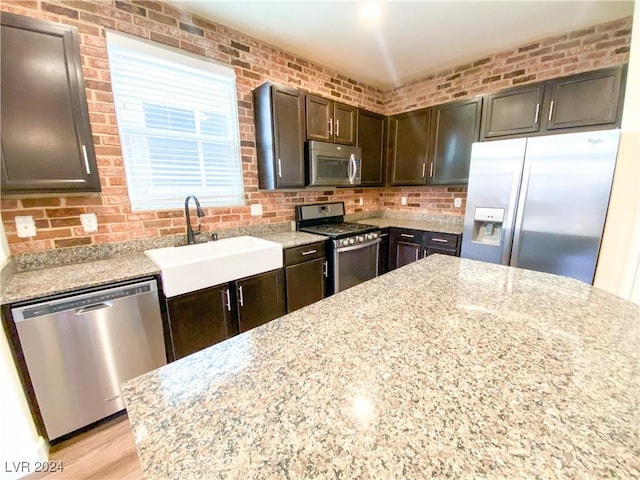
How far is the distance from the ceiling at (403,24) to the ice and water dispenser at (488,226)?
1576mm

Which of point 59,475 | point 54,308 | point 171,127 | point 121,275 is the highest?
point 171,127

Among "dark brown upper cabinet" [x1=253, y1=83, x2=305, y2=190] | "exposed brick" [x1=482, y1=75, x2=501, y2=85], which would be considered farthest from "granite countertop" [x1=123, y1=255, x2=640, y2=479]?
"exposed brick" [x1=482, y1=75, x2=501, y2=85]

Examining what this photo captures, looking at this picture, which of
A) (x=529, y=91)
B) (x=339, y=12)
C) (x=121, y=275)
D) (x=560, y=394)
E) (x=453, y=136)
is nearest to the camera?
(x=560, y=394)

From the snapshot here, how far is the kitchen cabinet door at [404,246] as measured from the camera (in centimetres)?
298

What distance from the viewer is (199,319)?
68.9 inches

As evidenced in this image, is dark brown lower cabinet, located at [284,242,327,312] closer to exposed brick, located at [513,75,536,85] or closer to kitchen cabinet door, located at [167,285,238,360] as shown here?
kitchen cabinet door, located at [167,285,238,360]

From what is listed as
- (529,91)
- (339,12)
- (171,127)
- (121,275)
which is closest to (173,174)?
(171,127)

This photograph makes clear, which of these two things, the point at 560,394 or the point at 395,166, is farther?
the point at 395,166

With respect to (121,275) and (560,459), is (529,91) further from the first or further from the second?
(121,275)

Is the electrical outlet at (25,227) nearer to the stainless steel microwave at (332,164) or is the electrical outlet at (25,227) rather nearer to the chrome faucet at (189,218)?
the chrome faucet at (189,218)

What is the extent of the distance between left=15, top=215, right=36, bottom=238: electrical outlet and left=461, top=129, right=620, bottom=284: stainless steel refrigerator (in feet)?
10.9

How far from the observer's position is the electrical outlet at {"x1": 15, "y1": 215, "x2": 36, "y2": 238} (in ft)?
5.00

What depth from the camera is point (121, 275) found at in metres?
1.47

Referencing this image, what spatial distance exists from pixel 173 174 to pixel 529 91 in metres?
3.24
